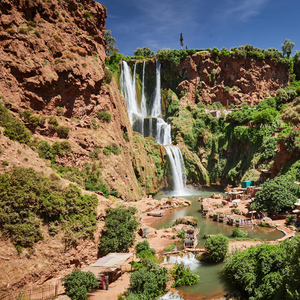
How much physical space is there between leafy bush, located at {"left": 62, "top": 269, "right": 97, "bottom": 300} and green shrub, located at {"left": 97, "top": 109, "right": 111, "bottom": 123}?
23.7 metres

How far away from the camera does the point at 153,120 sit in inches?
2256

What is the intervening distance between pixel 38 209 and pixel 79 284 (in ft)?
18.2

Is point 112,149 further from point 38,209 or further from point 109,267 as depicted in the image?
point 109,267

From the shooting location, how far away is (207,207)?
3378 cm

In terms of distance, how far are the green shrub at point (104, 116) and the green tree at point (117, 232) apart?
674 inches

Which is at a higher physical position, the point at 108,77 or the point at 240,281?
the point at 108,77

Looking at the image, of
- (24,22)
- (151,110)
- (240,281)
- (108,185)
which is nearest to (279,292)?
(240,281)

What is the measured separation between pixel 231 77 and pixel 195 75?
924 cm

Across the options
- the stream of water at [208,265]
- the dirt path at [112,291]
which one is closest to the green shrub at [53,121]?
the stream of water at [208,265]

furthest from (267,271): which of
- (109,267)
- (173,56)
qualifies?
(173,56)

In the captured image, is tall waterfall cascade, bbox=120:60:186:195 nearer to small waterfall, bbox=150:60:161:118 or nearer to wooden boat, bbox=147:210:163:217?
small waterfall, bbox=150:60:161:118

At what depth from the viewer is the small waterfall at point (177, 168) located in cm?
5225

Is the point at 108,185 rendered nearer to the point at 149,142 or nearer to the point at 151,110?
the point at 149,142

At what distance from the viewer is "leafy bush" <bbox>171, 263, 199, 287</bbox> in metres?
15.3
